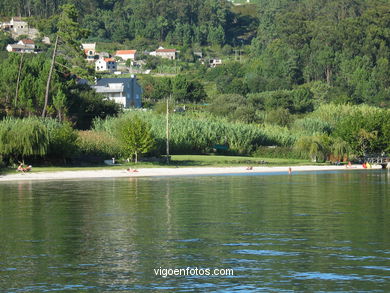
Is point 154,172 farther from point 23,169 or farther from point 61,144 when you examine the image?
point 23,169

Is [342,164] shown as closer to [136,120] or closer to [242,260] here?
[136,120]

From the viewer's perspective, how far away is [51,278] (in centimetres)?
2762

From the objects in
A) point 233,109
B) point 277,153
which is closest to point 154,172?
point 277,153

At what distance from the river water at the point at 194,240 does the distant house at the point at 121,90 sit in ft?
410

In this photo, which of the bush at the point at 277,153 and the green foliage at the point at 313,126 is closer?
the bush at the point at 277,153

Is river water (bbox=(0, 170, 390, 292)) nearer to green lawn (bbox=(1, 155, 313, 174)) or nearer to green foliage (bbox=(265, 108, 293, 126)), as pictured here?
green lawn (bbox=(1, 155, 313, 174))

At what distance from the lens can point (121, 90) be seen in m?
185

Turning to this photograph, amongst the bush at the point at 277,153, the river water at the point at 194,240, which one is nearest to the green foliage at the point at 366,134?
the bush at the point at 277,153

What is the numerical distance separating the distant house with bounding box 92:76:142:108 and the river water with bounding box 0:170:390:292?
124972 mm

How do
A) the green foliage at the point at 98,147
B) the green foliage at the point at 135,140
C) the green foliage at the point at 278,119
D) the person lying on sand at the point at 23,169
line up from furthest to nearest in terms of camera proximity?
the green foliage at the point at 278,119
the green foliage at the point at 98,147
the green foliage at the point at 135,140
the person lying on sand at the point at 23,169

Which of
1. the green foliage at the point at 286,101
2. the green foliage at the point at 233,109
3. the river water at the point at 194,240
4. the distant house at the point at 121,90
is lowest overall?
the river water at the point at 194,240

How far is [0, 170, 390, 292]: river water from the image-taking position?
27172 millimetres

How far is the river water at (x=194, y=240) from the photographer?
2717 centimetres

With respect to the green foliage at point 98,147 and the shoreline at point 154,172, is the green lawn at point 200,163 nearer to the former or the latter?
the shoreline at point 154,172
